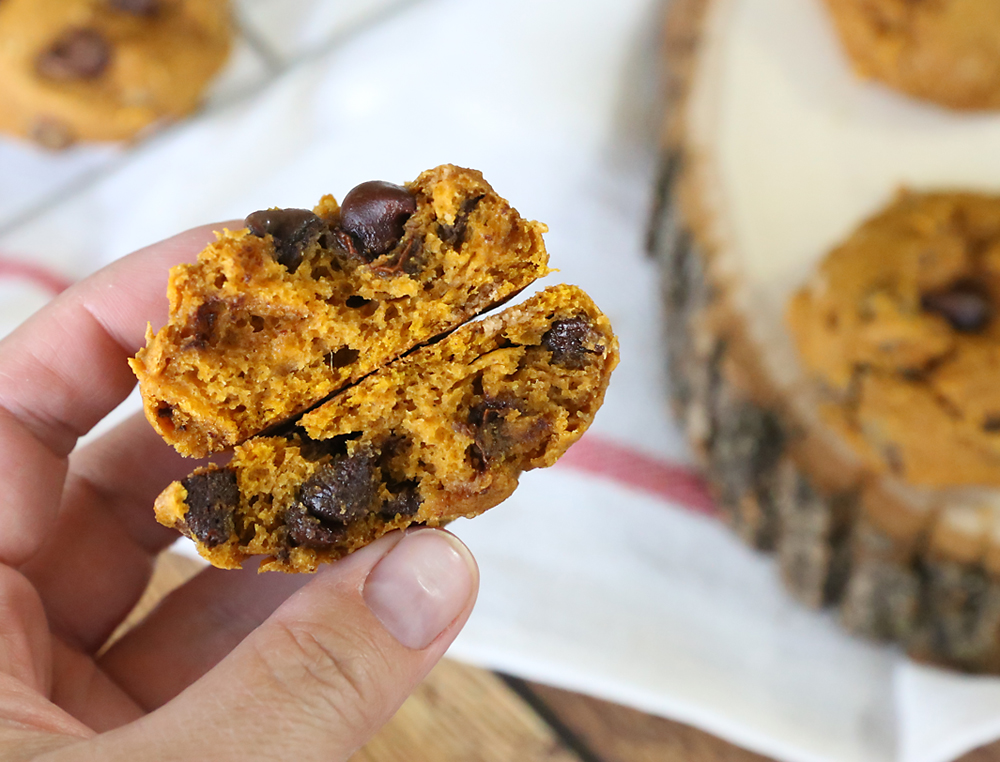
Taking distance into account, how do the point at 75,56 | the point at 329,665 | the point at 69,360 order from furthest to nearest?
1. the point at 75,56
2. the point at 69,360
3. the point at 329,665

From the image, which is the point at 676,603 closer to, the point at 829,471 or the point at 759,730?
the point at 759,730

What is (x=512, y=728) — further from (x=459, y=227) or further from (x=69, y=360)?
(x=459, y=227)

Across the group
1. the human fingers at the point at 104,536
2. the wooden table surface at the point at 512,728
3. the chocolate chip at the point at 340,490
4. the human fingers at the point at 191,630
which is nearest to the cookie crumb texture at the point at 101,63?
the human fingers at the point at 104,536

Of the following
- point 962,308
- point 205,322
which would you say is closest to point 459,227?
point 205,322

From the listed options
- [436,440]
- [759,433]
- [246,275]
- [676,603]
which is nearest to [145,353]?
[246,275]

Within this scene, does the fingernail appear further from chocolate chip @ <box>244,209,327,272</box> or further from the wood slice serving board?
the wood slice serving board

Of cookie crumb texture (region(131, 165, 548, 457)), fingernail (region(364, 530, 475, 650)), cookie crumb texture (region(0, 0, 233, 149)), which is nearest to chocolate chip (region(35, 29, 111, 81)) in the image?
cookie crumb texture (region(0, 0, 233, 149))
